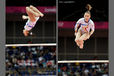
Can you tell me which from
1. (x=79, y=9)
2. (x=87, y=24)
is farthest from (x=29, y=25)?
(x=87, y=24)

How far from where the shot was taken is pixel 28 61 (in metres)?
7.22

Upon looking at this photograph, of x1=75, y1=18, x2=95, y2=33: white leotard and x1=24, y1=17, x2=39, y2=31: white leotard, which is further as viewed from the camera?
x1=24, y1=17, x2=39, y2=31: white leotard

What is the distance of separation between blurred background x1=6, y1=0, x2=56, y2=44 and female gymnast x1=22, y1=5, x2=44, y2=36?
63 mm

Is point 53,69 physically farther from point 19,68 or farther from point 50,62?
point 19,68

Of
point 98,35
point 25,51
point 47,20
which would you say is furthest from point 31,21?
point 98,35

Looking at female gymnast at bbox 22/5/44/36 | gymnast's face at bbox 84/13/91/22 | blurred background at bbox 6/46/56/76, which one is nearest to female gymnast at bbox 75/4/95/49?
gymnast's face at bbox 84/13/91/22

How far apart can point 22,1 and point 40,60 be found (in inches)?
56.8

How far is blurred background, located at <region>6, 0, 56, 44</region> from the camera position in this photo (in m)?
6.74

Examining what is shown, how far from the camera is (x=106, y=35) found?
663 cm

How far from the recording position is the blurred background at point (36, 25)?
6.74 metres

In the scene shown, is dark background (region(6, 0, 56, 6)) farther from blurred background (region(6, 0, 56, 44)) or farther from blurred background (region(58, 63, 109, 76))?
blurred background (region(58, 63, 109, 76))

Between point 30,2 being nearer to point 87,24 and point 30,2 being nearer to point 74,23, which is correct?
point 74,23

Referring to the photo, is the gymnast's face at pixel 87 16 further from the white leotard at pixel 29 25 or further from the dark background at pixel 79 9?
the white leotard at pixel 29 25

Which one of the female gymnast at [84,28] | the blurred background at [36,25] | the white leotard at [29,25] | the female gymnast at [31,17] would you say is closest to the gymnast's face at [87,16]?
the female gymnast at [84,28]
